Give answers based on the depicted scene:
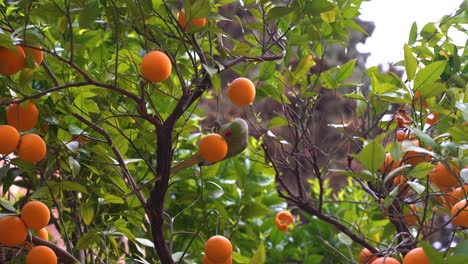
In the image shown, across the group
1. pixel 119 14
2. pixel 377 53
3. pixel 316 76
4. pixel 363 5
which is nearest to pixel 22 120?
pixel 119 14

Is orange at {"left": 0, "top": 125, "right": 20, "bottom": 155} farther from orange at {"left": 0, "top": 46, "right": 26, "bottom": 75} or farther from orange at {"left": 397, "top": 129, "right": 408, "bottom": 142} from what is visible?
orange at {"left": 397, "top": 129, "right": 408, "bottom": 142}

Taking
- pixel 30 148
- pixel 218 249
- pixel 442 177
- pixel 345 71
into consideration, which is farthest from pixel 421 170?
pixel 30 148

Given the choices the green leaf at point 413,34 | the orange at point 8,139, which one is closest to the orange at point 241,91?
the orange at point 8,139

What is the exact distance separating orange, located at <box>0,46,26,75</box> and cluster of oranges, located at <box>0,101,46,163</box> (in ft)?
0.17

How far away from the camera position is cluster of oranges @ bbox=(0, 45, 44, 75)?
0.83 m

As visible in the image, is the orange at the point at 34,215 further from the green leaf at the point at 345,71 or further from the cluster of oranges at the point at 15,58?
the green leaf at the point at 345,71

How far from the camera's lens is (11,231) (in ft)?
2.82

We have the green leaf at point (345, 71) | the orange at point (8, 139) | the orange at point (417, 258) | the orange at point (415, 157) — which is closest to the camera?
the orange at point (417, 258)

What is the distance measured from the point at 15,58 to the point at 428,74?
567 millimetres

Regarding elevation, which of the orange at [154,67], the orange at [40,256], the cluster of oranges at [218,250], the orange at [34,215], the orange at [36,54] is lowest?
the orange at [40,256]

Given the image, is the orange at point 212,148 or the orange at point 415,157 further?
the orange at point 415,157

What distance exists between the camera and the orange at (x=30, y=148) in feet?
2.76

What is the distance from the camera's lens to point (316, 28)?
3.74 ft

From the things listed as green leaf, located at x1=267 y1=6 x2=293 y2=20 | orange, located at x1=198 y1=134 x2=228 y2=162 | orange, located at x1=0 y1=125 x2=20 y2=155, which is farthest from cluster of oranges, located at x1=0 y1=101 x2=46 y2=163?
green leaf, located at x1=267 y1=6 x2=293 y2=20
